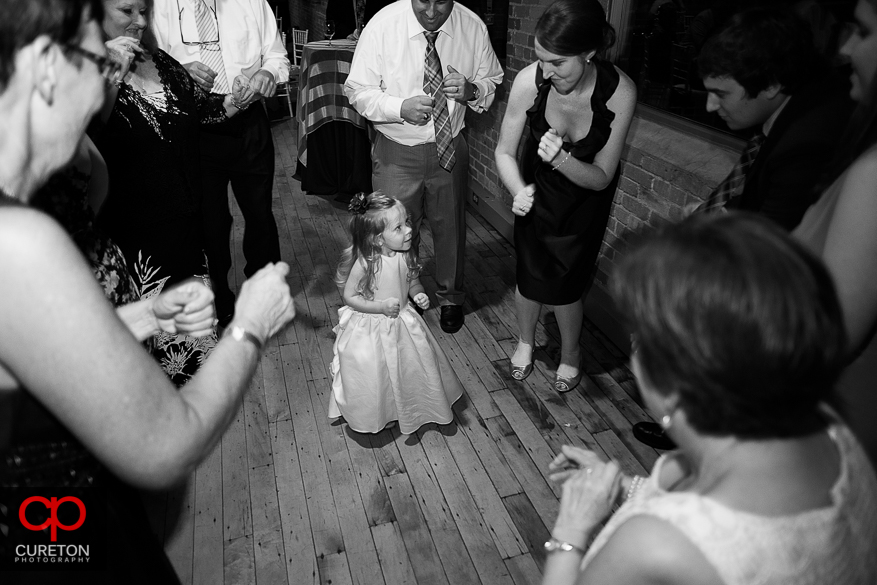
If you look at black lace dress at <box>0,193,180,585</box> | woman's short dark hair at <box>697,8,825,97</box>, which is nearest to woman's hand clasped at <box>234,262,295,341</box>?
black lace dress at <box>0,193,180,585</box>

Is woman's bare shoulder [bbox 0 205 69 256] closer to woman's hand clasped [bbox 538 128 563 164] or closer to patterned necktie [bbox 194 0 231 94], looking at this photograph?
woman's hand clasped [bbox 538 128 563 164]

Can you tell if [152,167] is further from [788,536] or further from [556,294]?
[788,536]

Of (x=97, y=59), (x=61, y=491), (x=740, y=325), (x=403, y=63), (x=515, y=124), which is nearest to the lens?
(x=740, y=325)

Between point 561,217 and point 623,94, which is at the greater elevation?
point 623,94

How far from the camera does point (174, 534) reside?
2168 mm

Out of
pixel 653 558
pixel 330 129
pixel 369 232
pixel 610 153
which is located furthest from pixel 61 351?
pixel 330 129

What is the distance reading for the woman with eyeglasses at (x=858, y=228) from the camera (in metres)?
1.27

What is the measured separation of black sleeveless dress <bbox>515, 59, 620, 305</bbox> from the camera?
7.91ft

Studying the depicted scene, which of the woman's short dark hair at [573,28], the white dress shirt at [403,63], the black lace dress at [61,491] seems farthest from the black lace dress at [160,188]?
the woman's short dark hair at [573,28]

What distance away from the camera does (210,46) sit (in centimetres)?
284

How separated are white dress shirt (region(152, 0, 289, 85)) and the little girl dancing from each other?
1.05 metres

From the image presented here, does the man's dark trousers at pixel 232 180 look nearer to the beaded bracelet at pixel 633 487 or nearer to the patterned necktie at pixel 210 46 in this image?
the patterned necktie at pixel 210 46

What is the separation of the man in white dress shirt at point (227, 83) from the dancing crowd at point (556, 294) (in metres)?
0.02

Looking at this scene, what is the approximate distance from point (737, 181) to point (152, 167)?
2.06 m
